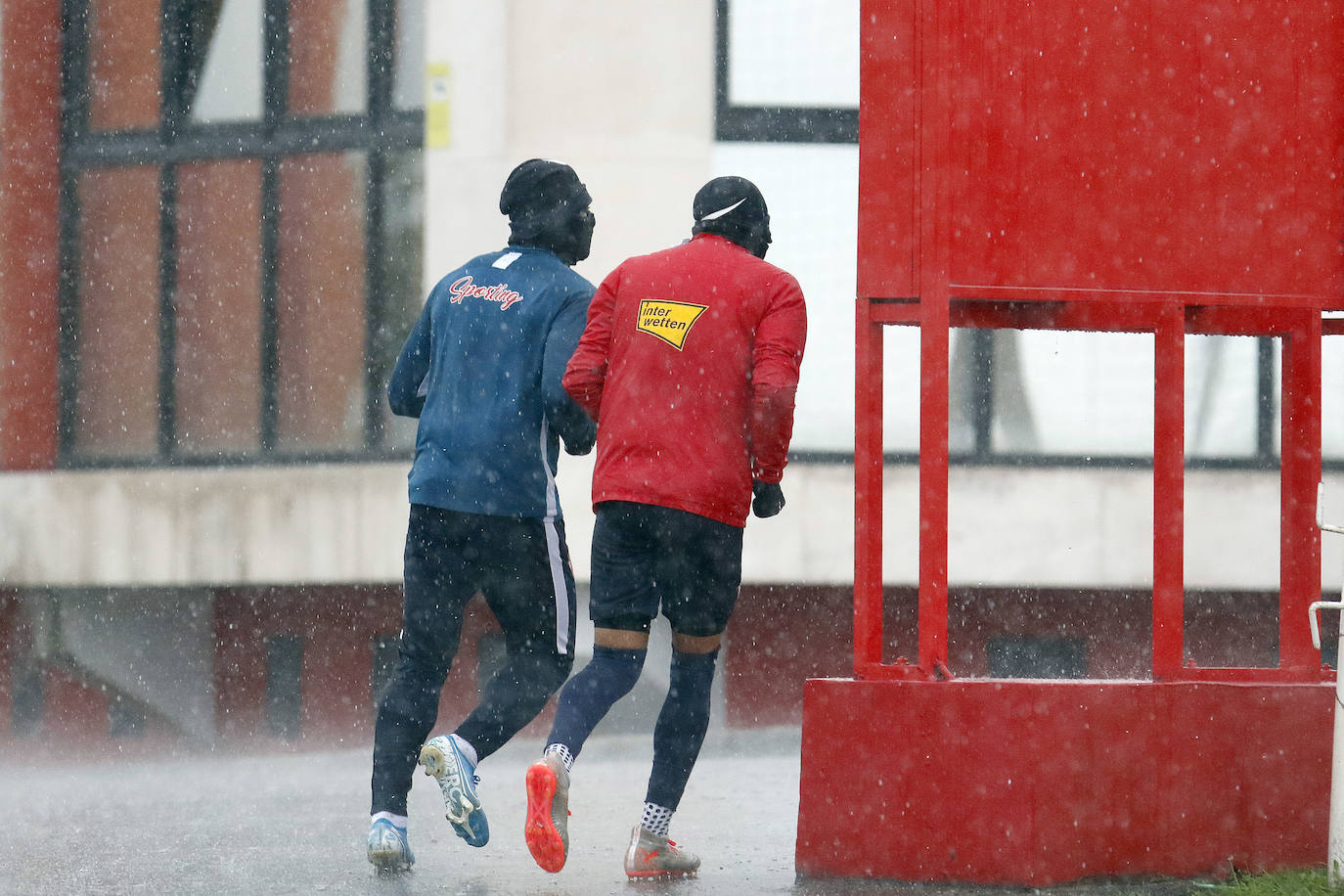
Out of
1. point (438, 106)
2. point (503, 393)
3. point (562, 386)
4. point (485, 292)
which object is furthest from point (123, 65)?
point (562, 386)

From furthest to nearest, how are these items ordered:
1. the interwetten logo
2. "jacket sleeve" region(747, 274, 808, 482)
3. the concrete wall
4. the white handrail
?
1. the concrete wall
2. the interwetten logo
3. "jacket sleeve" region(747, 274, 808, 482)
4. the white handrail

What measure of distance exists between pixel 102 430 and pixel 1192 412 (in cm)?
698

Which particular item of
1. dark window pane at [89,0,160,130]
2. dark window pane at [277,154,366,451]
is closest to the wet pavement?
dark window pane at [277,154,366,451]

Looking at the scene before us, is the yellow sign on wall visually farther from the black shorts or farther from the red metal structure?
the black shorts

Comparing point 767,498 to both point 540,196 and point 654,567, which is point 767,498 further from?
point 540,196

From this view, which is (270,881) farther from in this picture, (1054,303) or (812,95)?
(812,95)

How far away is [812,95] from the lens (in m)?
9.97

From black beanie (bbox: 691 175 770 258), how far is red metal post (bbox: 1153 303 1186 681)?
4.00 ft

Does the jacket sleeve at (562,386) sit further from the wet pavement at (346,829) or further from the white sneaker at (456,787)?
the wet pavement at (346,829)

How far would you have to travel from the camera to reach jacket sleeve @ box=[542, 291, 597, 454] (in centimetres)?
477

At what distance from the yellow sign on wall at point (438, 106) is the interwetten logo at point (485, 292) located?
512 cm

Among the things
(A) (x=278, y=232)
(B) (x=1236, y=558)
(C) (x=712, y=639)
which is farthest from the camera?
(A) (x=278, y=232)

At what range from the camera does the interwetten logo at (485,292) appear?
4.88 metres

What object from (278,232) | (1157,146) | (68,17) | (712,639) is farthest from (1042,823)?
(68,17)
